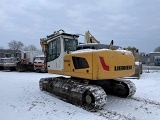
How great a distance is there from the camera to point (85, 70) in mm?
8609

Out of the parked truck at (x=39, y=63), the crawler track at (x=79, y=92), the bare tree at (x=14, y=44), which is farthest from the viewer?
the bare tree at (x=14, y=44)

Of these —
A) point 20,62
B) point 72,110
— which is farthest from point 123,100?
point 20,62

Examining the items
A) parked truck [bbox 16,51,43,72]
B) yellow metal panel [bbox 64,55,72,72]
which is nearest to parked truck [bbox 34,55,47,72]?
parked truck [bbox 16,51,43,72]

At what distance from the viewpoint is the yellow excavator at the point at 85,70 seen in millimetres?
8180

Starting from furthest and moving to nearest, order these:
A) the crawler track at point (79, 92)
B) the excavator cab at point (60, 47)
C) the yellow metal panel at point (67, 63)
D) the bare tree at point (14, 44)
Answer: the bare tree at point (14, 44) < the excavator cab at point (60, 47) < the yellow metal panel at point (67, 63) < the crawler track at point (79, 92)

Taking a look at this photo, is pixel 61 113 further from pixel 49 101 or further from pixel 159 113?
pixel 159 113

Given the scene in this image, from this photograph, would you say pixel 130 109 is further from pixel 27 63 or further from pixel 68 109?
pixel 27 63

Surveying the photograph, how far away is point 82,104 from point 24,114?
2215 millimetres

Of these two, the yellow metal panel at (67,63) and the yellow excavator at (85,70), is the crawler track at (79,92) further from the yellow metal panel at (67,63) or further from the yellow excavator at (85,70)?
the yellow metal panel at (67,63)

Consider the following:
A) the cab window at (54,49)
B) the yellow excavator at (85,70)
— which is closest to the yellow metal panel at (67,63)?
the yellow excavator at (85,70)

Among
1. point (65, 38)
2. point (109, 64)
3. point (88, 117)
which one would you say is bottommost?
point (88, 117)

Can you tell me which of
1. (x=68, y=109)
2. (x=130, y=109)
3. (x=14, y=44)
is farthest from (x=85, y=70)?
(x=14, y=44)

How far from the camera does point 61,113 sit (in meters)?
7.79

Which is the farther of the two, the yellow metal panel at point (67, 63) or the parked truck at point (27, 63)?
→ the parked truck at point (27, 63)
